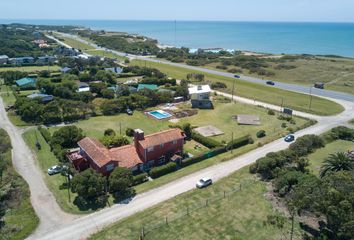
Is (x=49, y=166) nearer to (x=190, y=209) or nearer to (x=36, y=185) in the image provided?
(x=36, y=185)

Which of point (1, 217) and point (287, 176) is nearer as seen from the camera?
point (1, 217)

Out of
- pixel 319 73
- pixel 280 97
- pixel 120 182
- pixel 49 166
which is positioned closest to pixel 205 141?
pixel 120 182

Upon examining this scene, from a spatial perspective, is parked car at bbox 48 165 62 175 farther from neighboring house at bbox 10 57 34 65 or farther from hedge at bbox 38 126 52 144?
neighboring house at bbox 10 57 34 65

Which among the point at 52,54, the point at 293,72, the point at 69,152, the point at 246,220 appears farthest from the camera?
the point at 52,54

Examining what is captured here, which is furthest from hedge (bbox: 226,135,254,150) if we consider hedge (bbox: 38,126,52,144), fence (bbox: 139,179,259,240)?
hedge (bbox: 38,126,52,144)

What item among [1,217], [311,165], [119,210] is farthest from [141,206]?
[311,165]

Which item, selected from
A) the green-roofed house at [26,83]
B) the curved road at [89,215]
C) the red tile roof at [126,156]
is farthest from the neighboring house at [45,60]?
the red tile roof at [126,156]

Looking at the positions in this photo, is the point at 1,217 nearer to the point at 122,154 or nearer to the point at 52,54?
the point at 122,154
